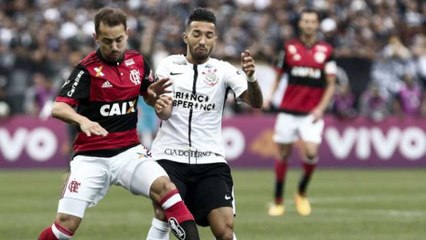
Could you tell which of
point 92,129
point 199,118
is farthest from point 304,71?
point 92,129

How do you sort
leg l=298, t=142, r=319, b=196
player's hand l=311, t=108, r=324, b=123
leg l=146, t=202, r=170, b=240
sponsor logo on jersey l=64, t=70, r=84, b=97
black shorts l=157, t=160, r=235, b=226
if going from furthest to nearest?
leg l=298, t=142, r=319, b=196
player's hand l=311, t=108, r=324, b=123
black shorts l=157, t=160, r=235, b=226
leg l=146, t=202, r=170, b=240
sponsor logo on jersey l=64, t=70, r=84, b=97

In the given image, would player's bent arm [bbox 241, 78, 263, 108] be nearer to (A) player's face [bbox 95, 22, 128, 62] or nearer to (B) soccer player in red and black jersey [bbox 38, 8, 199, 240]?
(B) soccer player in red and black jersey [bbox 38, 8, 199, 240]

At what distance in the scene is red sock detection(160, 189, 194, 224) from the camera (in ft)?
31.3

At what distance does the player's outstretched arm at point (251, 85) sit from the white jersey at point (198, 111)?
131 mm

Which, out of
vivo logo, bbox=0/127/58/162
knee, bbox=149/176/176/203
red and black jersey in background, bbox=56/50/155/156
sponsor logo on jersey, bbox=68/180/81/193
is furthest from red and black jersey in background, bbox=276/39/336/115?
vivo logo, bbox=0/127/58/162

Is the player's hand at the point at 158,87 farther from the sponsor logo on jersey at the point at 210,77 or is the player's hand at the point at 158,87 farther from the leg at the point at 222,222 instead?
the leg at the point at 222,222

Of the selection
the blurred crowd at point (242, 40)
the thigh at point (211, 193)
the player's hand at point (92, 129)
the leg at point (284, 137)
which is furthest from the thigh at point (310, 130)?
the blurred crowd at point (242, 40)

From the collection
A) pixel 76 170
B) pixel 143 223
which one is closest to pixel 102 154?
pixel 76 170

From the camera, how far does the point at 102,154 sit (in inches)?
391

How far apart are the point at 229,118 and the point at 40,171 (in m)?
4.63

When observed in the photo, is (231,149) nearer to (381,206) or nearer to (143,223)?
(381,206)

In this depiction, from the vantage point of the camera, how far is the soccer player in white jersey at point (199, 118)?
10156 millimetres

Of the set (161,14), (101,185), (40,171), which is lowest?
(40,171)

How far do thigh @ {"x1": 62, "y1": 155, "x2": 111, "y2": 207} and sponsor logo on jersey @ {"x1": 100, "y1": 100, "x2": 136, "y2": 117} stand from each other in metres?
0.41
